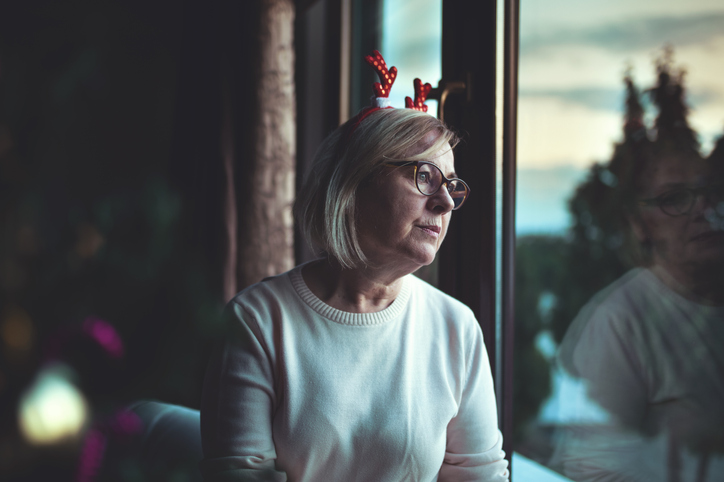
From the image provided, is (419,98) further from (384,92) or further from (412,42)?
(412,42)

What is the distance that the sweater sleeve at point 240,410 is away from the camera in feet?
3.57

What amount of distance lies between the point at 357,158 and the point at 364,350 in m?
0.45

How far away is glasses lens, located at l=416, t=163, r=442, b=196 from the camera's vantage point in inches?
47.9

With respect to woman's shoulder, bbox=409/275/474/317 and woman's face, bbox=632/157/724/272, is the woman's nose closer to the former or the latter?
woman's shoulder, bbox=409/275/474/317

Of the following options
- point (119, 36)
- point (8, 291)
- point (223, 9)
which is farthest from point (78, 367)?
point (223, 9)

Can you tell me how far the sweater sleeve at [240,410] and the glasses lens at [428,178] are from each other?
0.50m

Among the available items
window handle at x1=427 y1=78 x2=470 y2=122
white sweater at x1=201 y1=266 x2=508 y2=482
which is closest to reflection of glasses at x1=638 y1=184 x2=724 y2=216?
white sweater at x1=201 y1=266 x2=508 y2=482

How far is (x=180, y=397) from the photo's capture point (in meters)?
0.42

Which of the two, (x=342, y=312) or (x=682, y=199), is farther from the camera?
(x=342, y=312)

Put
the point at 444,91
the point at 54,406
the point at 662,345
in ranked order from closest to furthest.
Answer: the point at 54,406 → the point at 662,345 → the point at 444,91

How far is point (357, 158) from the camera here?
4.01 feet

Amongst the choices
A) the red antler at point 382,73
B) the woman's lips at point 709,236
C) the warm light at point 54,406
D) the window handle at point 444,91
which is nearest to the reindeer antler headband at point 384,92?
the red antler at point 382,73

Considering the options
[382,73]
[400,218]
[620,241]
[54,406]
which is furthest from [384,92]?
[54,406]

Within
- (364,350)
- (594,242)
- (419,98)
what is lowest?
(364,350)
